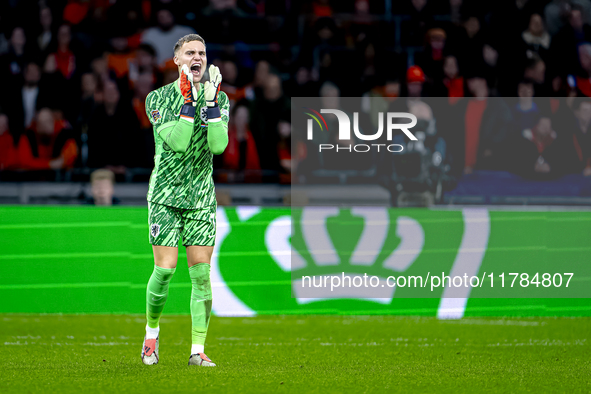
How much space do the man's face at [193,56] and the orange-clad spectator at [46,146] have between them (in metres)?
5.28

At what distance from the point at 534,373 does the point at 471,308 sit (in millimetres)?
2597

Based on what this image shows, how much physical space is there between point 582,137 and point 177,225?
514 centimetres

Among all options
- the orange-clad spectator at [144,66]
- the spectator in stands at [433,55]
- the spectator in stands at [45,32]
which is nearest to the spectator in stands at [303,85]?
the spectator in stands at [433,55]

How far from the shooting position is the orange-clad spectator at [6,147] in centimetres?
959

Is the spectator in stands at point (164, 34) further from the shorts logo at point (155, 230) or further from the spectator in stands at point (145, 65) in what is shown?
the shorts logo at point (155, 230)

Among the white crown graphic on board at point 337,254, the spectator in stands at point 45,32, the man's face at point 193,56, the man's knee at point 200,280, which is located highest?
the man's face at point 193,56

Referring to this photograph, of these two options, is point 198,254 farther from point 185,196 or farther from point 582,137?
point 582,137

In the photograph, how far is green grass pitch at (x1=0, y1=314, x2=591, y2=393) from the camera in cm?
433

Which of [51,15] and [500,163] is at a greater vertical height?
[51,15]

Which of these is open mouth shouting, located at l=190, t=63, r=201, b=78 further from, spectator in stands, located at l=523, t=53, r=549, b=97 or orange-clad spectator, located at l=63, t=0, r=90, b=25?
orange-clad spectator, located at l=63, t=0, r=90, b=25

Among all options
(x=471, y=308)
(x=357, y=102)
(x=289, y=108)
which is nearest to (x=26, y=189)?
(x=289, y=108)

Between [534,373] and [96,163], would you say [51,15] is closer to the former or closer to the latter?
[96,163]

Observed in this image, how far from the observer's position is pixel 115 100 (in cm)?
960

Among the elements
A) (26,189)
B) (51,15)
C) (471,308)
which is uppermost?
(51,15)
